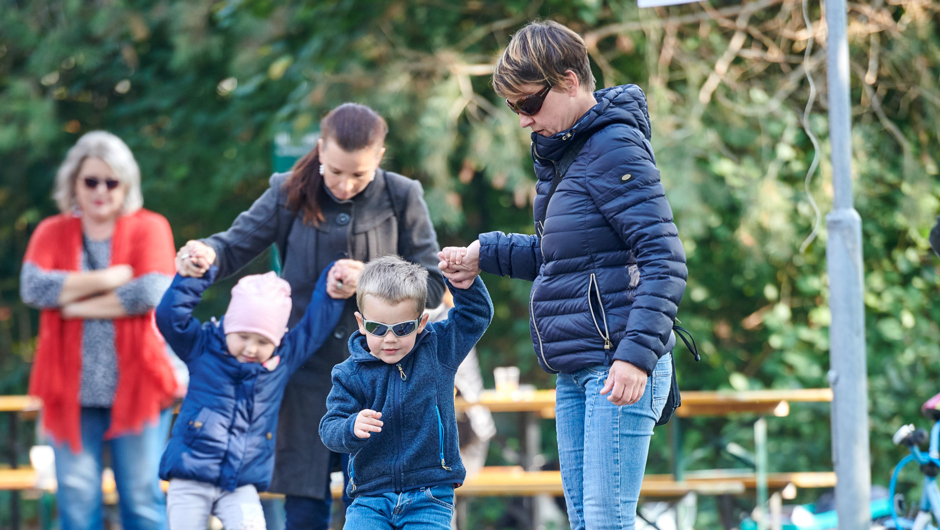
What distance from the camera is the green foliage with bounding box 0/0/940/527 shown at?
6.48m

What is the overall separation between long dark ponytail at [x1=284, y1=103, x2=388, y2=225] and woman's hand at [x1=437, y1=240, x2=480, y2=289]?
0.65 m

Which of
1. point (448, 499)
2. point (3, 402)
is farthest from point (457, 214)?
point (448, 499)

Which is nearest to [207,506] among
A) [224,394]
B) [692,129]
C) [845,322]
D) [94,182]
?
[224,394]

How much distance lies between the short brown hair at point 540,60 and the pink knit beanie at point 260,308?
1188 mm

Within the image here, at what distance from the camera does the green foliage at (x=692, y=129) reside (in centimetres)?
648

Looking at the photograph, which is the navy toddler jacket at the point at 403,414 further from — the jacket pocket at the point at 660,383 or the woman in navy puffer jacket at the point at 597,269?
the jacket pocket at the point at 660,383

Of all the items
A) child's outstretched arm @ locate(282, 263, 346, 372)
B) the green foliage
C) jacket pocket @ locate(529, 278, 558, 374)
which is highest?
the green foliage

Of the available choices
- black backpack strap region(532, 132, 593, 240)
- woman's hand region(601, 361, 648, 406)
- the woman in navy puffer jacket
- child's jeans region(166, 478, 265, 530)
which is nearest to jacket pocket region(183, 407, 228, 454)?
child's jeans region(166, 478, 265, 530)

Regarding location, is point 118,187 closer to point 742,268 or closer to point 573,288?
point 573,288

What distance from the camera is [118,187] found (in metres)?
4.11

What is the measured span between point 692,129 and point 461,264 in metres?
4.11

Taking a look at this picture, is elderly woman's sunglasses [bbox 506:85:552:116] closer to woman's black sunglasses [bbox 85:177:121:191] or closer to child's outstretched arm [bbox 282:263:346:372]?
child's outstretched arm [bbox 282:263:346:372]

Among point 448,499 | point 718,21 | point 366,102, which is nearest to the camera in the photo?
point 448,499

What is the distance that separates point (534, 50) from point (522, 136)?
389 centimetres
